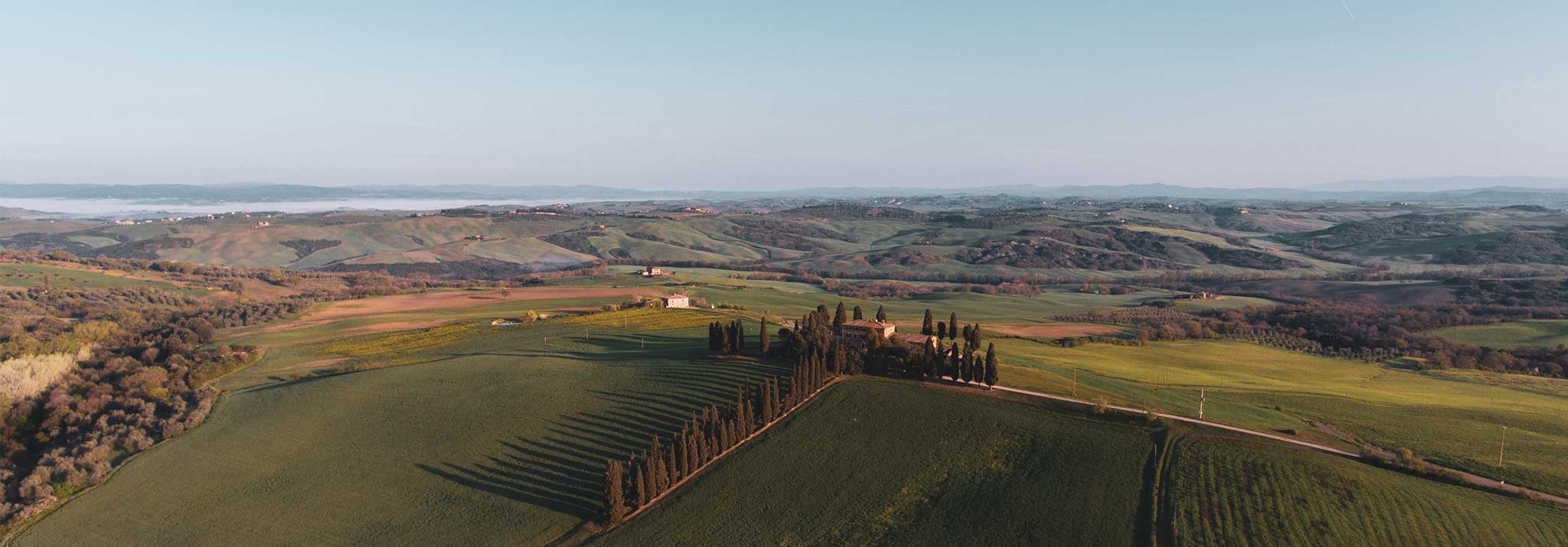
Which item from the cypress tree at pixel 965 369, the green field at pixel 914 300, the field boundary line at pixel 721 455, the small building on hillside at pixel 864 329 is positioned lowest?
the green field at pixel 914 300

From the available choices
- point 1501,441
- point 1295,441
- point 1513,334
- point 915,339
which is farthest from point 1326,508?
point 1513,334

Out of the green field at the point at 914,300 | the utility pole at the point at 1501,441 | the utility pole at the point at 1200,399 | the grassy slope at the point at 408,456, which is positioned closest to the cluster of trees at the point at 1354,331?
the green field at the point at 914,300

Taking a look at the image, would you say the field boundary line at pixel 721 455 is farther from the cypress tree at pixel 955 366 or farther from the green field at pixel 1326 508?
the green field at pixel 1326 508

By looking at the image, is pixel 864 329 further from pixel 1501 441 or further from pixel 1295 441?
pixel 1501 441

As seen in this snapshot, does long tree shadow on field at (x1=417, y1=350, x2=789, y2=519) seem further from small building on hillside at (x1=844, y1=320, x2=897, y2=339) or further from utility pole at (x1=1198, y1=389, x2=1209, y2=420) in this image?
utility pole at (x1=1198, y1=389, x2=1209, y2=420)

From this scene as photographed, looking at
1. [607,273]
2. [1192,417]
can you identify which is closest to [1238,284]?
[1192,417]

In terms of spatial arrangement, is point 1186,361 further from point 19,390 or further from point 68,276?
point 68,276

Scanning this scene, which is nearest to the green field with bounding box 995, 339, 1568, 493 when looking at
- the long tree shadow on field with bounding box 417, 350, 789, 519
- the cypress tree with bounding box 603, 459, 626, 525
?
the long tree shadow on field with bounding box 417, 350, 789, 519
